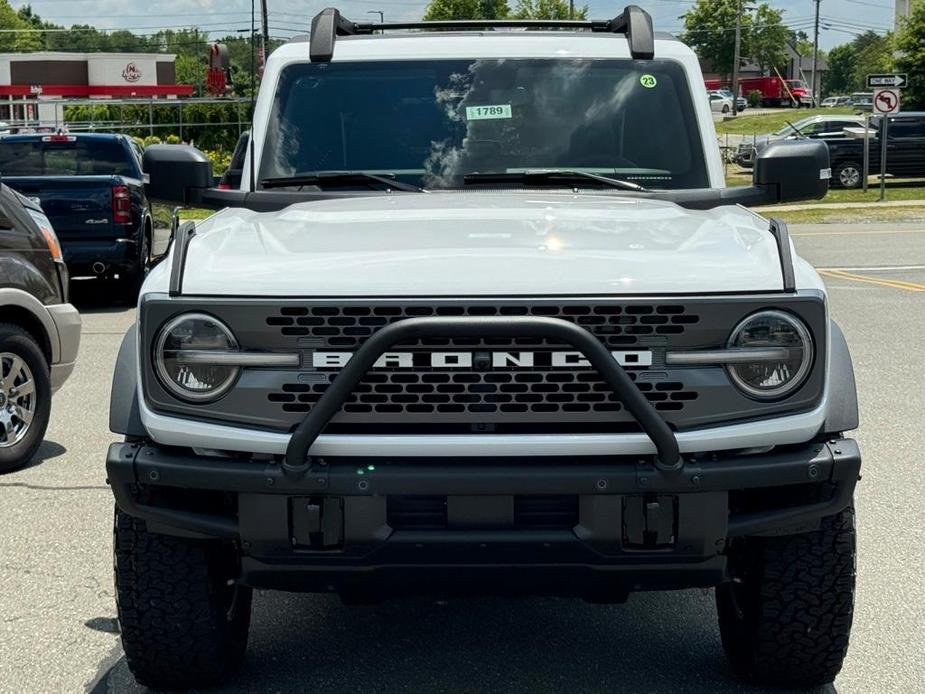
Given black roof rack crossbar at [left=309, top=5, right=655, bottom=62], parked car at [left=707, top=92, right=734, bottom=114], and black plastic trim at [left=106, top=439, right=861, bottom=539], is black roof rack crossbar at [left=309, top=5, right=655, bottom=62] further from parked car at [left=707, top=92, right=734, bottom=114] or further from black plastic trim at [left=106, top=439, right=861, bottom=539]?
parked car at [left=707, top=92, right=734, bottom=114]

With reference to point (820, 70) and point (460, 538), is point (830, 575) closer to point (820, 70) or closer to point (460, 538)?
point (460, 538)

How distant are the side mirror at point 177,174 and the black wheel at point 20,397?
7.81 feet

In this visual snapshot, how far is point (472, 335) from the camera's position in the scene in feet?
12.0

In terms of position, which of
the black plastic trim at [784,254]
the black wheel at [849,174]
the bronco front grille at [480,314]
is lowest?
the black wheel at [849,174]

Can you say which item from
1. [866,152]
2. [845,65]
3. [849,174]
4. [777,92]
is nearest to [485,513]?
[866,152]

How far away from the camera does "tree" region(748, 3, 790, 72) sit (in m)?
122

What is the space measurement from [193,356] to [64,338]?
435 cm

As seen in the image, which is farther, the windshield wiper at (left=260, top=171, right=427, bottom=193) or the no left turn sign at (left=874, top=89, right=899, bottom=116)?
the no left turn sign at (left=874, top=89, right=899, bottom=116)

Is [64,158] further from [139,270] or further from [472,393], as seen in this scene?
[472,393]

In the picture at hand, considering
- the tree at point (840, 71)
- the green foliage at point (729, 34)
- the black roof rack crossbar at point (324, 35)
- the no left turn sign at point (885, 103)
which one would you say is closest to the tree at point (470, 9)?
the green foliage at point (729, 34)

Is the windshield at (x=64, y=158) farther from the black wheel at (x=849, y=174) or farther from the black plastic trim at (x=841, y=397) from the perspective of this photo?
the black wheel at (x=849, y=174)

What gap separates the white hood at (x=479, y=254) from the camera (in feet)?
12.4

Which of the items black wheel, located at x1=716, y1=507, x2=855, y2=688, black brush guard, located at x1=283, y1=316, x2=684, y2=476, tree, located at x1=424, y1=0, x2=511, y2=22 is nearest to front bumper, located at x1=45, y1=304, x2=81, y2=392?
black brush guard, located at x1=283, y1=316, x2=684, y2=476

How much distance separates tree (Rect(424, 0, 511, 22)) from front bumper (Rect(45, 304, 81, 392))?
77983 mm
